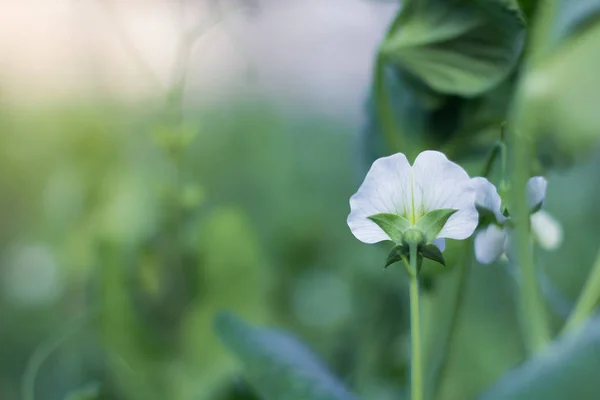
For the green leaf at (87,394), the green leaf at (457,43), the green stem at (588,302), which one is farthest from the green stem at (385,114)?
the green leaf at (87,394)

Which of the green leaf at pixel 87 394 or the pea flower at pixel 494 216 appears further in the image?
the green leaf at pixel 87 394

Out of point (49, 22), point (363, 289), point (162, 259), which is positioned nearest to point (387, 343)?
point (363, 289)

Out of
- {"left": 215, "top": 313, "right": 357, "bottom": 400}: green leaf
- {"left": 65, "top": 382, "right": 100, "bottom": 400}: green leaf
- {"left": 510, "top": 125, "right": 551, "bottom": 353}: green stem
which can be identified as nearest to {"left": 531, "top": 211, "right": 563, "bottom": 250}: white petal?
{"left": 510, "top": 125, "right": 551, "bottom": 353}: green stem

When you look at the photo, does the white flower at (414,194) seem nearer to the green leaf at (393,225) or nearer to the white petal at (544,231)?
the green leaf at (393,225)

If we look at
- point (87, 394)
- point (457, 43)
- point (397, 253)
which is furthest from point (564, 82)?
point (87, 394)

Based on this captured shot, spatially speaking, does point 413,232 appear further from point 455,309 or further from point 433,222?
point 455,309

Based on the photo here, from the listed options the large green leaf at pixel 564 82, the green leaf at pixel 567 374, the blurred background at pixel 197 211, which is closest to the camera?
the green leaf at pixel 567 374

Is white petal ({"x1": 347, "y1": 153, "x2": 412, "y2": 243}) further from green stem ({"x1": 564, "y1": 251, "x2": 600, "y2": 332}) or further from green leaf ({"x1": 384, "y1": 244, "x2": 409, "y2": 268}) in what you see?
green stem ({"x1": 564, "y1": 251, "x2": 600, "y2": 332})
